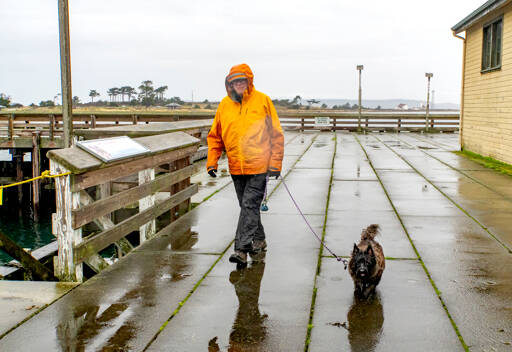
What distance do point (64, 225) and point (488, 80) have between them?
14903mm

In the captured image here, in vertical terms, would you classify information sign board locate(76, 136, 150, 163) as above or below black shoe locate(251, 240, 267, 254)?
above

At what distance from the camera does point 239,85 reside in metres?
5.58

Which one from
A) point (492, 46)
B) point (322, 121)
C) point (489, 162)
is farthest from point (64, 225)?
point (322, 121)

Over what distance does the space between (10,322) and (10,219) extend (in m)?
19.7

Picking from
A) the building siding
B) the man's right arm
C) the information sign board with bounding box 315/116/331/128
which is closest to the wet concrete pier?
the man's right arm

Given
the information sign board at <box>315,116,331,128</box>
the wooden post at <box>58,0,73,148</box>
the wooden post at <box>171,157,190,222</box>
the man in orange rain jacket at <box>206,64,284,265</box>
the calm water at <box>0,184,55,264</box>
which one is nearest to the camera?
the man in orange rain jacket at <box>206,64,284,265</box>

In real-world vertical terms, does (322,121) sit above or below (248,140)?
below

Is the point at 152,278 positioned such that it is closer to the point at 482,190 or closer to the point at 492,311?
the point at 492,311

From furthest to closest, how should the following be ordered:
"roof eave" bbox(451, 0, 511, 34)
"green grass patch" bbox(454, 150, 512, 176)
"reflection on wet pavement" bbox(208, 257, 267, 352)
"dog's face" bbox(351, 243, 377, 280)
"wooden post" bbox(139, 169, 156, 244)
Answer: "roof eave" bbox(451, 0, 511, 34) < "green grass patch" bbox(454, 150, 512, 176) < "wooden post" bbox(139, 169, 156, 244) < "dog's face" bbox(351, 243, 377, 280) < "reflection on wet pavement" bbox(208, 257, 267, 352)

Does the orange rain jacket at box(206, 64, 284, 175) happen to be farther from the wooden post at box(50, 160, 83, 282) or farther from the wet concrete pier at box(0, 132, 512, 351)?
the wooden post at box(50, 160, 83, 282)

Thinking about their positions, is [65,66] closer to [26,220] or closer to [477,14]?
[26,220]

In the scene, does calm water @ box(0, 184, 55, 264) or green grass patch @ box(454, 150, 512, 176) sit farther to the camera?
calm water @ box(0, 184, 55, 264)

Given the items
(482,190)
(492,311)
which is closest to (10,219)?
(482,190)

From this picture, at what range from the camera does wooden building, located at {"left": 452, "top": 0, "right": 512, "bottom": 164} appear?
1504cm
